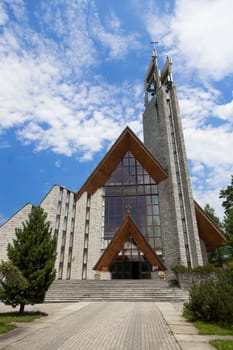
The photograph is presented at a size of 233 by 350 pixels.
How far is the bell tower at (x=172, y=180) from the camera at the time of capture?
2067 centimetres

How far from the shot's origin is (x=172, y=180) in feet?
76.7

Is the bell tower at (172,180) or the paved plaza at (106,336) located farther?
the bell tower at (172,180)

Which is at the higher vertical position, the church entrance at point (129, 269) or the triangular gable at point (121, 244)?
the triangular gable at point (121, 244)

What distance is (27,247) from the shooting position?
9242 millimetres

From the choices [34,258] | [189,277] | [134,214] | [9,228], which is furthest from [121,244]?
[34,258]

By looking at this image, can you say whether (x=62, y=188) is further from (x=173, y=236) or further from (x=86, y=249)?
(x=173, y=236)

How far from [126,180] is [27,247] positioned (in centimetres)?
1879

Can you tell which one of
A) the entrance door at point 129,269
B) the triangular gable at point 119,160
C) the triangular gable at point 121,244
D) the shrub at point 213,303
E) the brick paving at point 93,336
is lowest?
the brick paving at point 93,336

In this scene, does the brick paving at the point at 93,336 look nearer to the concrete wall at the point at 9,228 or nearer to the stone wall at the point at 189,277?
the stone wall at the point at 189,277

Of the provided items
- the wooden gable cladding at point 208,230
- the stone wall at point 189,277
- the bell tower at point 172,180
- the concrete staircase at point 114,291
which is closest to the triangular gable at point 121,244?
the bell tower at point 172,180

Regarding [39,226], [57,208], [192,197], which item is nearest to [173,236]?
→ [192,197]

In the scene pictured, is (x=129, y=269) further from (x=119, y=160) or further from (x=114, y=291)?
(x=119, y=160)

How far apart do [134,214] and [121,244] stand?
12.6 ft

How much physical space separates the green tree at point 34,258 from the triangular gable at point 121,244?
11977 millimetres
